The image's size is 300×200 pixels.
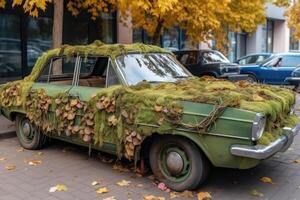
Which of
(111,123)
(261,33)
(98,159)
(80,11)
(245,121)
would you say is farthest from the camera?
(261,33)

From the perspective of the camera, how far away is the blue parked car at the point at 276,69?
1677 centimetres

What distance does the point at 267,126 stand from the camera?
5090mm

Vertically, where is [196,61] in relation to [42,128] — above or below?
above

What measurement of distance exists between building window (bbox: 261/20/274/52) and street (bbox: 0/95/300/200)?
82.8 ft

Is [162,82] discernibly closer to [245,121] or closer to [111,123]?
[111,123]

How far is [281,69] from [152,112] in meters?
12.7

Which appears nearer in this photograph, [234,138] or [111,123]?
[234,138]

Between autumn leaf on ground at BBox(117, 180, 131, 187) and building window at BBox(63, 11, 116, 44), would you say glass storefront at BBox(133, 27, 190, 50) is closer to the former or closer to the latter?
building window at BBox(63, 11, 116, 44)

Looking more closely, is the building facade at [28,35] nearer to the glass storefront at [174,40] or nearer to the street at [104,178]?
the glass storefront at [174,40]

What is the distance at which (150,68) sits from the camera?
20.7 feet

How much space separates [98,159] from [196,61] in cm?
860

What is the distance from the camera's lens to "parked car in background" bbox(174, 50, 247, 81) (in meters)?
14.4

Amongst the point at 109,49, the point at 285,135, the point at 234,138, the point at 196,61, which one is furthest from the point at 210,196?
the point at 196,61

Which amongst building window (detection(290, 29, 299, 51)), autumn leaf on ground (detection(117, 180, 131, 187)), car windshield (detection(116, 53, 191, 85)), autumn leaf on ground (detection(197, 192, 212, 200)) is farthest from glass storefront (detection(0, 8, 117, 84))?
building window (detection(290, 29, 299, 51))
